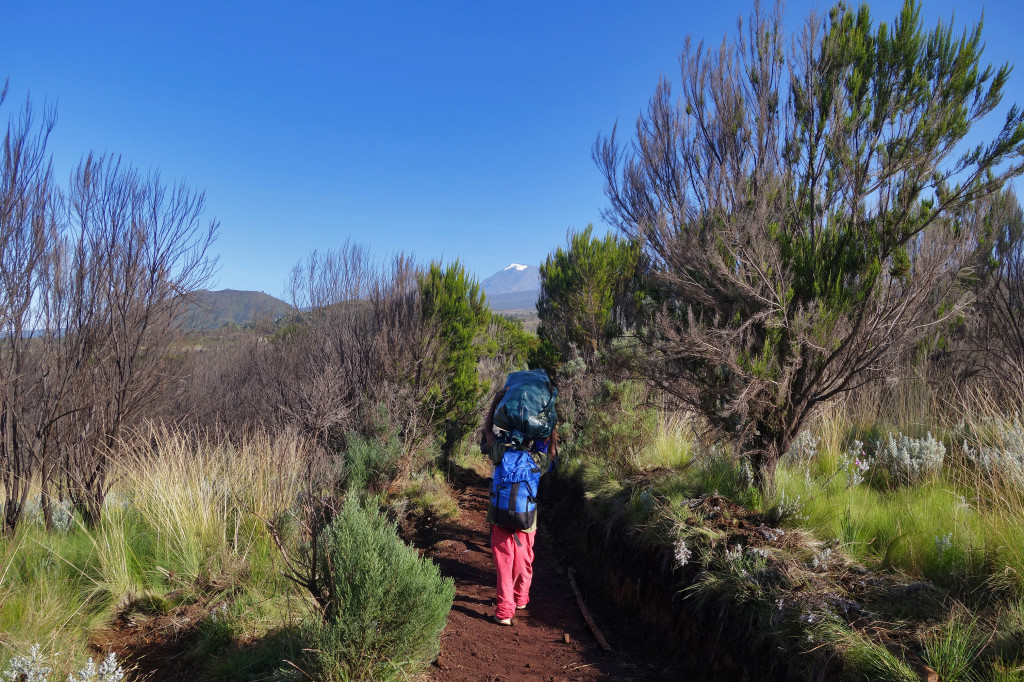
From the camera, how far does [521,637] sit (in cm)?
431

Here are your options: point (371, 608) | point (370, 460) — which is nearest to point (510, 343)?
point (370, 460)

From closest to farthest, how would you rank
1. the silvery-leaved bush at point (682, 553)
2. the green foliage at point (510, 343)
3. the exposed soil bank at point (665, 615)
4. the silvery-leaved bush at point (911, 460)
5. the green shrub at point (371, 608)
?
the green shrub at point (371, 608) → the exposed soil bank at point (665, 615) → the silvery-leaved bush at point (682, 553) → the silvery-leaved bush at point (911, 460) → the green foliage at point (510, 343)

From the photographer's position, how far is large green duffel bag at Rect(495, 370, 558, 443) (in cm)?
459

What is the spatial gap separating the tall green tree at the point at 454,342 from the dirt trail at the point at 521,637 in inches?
200

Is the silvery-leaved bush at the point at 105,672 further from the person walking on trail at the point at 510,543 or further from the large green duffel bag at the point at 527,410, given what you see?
the large green duffel bag at the point at 527,410

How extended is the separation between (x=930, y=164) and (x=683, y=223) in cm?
189

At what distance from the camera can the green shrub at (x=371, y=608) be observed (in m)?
2.82

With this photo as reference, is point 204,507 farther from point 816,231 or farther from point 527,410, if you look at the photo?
point 816,231

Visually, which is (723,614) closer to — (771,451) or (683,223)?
(771,451)

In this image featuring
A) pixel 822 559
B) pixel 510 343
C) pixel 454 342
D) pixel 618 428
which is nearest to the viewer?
pixel 822 559

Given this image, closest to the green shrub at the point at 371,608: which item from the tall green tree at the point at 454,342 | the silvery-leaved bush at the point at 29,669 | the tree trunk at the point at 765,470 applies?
the silvery-leaved bush at the point at 29,669

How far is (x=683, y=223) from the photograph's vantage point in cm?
541

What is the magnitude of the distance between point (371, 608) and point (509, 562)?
1.83 meters

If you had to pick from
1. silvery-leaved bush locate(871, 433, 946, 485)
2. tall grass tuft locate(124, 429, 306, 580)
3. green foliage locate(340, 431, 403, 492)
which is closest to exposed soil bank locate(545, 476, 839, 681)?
silvery-leaved bush locate(871, 433, 946, 485)
